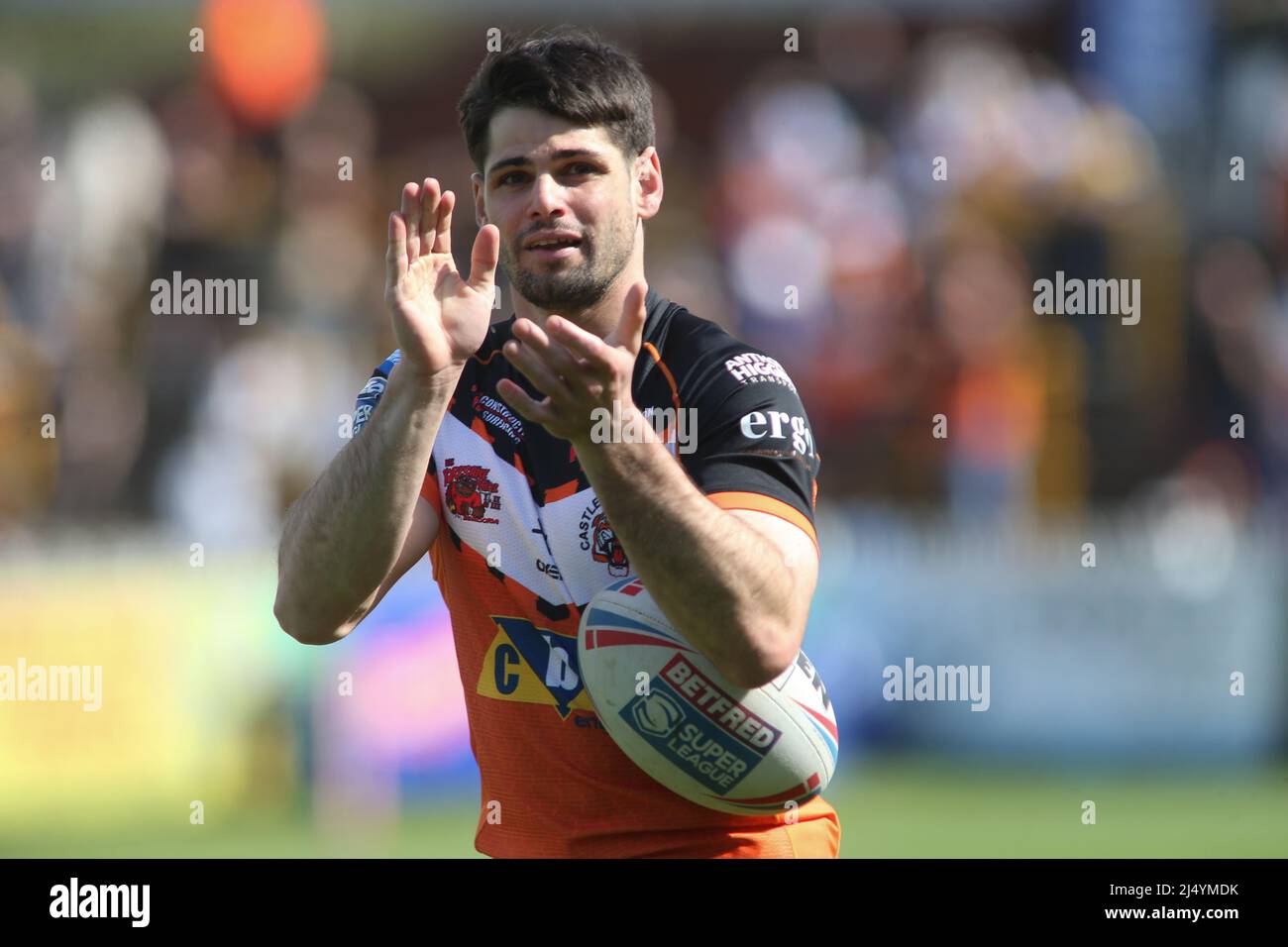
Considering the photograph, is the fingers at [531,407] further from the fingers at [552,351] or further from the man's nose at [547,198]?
the man's nose at [547,198]

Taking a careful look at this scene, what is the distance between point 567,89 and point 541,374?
1.00 metres

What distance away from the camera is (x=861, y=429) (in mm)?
11188

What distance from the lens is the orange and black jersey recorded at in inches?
148

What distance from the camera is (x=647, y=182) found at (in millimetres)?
4137

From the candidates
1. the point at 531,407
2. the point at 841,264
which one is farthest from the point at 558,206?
the point at 841,264

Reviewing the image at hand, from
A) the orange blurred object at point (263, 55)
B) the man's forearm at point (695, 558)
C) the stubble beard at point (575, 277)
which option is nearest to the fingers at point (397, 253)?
the stubble beard at point (575, 277)

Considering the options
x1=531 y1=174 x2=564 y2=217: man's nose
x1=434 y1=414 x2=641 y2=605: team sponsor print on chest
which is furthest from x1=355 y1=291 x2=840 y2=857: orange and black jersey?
x1=531 y1=174 x2=564 y2=217: man's nose

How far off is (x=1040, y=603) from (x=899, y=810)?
1.58 metres

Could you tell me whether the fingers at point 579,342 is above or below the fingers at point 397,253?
below

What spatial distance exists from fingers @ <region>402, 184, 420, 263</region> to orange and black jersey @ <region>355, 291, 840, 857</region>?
47 centimetres

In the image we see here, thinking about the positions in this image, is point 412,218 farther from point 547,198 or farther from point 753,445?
point 753,445

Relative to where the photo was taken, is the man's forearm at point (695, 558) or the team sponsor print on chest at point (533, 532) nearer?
the man's forearm at point (695, 558)

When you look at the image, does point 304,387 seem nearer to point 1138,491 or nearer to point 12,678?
point 12,678

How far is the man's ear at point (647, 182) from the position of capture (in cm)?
408
